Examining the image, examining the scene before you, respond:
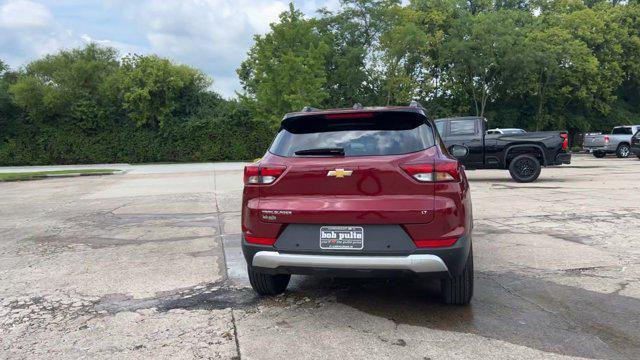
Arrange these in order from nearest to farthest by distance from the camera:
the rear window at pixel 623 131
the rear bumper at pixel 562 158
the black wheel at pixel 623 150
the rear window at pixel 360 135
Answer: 1. the rear window at pixel 360 135
2. the rear bumper at pixel 562 158
3. the black wheel at pixel 623 150
4. the rear window at pixel 623 131

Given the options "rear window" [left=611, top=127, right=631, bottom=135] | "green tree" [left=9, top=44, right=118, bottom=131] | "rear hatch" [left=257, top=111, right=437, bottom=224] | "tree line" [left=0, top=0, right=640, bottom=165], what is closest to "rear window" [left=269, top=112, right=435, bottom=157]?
"rear hatch" [left=257, top=111, right=437, bottom=224]

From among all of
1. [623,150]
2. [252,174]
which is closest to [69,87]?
[252,174]

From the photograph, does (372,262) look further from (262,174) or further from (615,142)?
(615,142)

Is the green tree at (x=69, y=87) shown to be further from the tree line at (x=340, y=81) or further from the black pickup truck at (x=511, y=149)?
the black pickup truck at (x=511, y=149)

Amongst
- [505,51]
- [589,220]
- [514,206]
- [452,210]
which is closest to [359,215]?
[452,210]

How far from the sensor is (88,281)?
5.37 metres

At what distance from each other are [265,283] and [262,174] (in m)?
1.13

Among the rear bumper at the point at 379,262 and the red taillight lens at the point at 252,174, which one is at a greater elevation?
the red taillight lens at the point at 252,174

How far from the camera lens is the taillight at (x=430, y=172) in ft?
12.3

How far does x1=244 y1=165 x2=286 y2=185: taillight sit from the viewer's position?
406 cm

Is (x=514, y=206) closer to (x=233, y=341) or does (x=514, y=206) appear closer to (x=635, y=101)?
(x=233, y=341)

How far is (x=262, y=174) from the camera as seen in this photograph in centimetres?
410

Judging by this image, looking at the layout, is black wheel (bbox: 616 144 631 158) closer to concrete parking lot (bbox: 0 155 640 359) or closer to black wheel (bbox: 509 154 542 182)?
black wheel (bbox: 509 154 542 182)

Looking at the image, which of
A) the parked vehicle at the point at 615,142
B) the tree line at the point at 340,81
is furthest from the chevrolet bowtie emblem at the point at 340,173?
the parked vehicle at the point at 615,142
